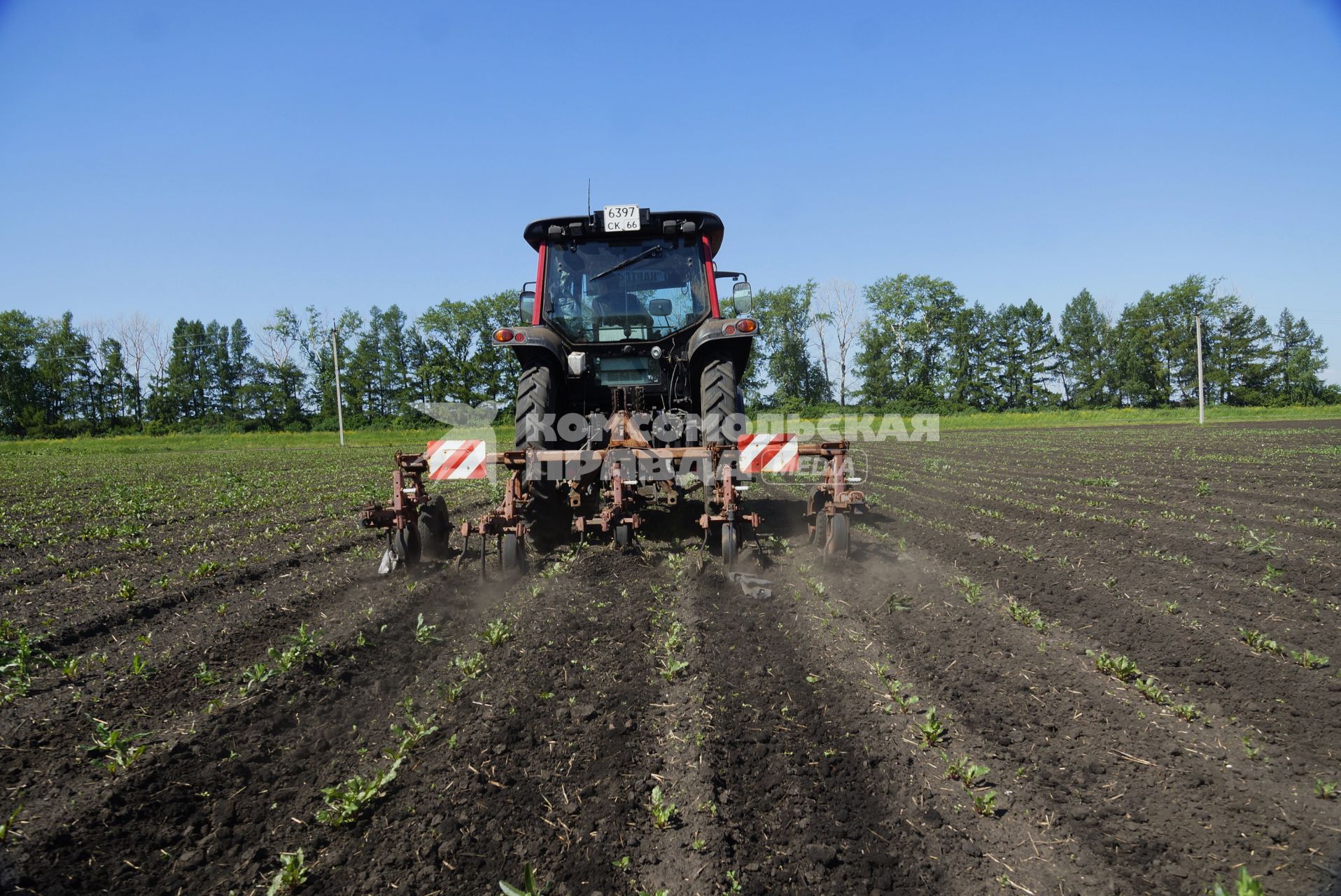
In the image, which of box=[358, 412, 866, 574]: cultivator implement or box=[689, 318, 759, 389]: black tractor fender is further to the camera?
box=[689, 318, 759, 389]: black tractor fender

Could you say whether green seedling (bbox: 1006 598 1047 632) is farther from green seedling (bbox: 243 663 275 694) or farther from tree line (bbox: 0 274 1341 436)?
tree line (bbox: 0 274 1341 436)

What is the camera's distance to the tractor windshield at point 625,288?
6.63m

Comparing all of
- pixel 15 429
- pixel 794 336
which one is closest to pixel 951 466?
pixel 794 336

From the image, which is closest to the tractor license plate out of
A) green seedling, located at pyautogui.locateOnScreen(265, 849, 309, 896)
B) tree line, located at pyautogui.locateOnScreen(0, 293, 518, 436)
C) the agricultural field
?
the agricultural field

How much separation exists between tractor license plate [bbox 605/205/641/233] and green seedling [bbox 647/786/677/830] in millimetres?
5013

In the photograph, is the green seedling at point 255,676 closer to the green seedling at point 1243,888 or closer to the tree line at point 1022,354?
the green seedling at point 1243,888

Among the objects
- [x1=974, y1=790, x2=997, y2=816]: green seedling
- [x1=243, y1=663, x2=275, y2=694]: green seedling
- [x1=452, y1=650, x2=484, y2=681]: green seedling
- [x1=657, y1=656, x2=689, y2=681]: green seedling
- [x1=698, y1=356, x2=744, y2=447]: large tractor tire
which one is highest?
[x1=698, y1=356, x2=744, y2=447]: large tractor tire

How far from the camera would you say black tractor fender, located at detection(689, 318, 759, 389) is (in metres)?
6.05

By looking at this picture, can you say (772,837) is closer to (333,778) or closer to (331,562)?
(333,778)

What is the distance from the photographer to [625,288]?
6664mm

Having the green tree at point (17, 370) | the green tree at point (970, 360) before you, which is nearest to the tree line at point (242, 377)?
the green tree at point (17, 370)

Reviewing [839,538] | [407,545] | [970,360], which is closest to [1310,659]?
[839,538]

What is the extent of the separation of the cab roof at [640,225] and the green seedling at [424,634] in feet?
12.7

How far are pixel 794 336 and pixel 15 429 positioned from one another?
5715 centimetres
